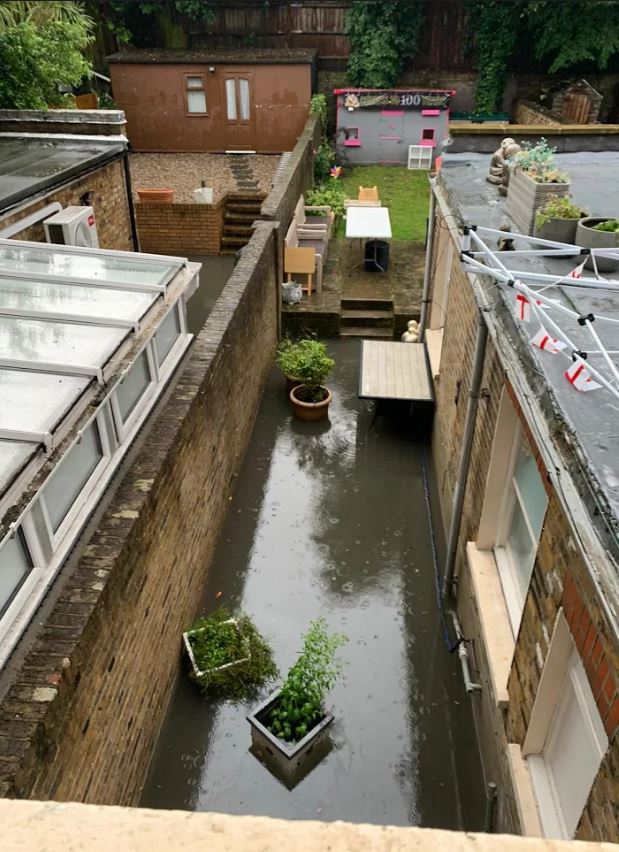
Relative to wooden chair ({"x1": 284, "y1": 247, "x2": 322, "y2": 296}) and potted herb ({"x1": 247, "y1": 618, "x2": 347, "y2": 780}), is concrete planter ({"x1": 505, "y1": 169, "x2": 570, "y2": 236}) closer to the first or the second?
potted herb ({"x1": 247, "y1": 618, "x2": 347, "y2": 780})

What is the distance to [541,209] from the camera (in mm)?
5293

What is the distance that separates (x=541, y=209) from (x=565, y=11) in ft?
64.5

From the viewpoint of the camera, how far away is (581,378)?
3.25 meters

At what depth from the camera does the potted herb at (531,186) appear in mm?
5352

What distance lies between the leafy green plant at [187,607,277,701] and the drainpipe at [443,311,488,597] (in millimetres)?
1999

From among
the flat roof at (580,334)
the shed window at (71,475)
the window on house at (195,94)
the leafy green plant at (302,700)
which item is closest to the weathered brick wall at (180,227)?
the window on house at (195,94)

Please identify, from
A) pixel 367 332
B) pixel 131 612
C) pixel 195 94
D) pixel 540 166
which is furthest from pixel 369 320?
pixel 195 94

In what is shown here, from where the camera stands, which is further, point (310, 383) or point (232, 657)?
point (310, 383)

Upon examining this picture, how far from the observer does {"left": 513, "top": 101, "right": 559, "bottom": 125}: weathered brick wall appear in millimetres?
19781

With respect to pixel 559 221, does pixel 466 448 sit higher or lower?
lower

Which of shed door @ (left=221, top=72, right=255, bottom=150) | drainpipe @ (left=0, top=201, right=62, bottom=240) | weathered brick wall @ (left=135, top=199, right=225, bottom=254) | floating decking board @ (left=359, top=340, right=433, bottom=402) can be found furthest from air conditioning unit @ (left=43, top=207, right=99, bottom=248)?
shed door @ (left=221, top=72, right=255, bottom=150)

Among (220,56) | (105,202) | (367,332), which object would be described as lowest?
(367,332)

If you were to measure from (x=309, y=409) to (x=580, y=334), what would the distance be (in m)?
5.94

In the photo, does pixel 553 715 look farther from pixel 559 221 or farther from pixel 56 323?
pixel 56 323
